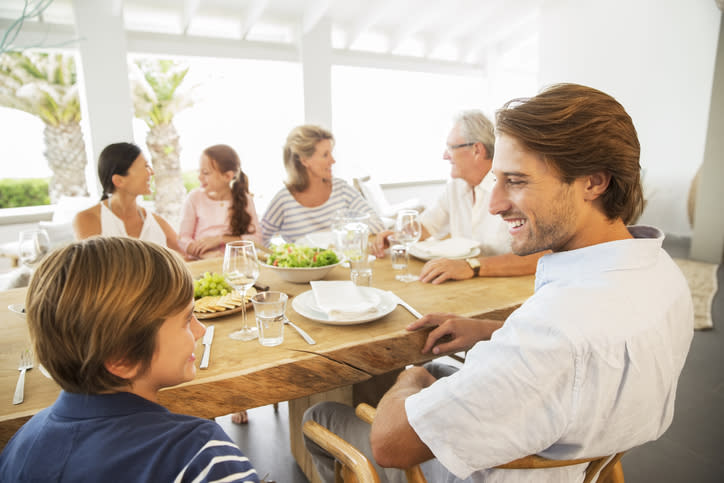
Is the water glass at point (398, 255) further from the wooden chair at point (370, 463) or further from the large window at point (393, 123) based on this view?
the large window at point (393, 123)

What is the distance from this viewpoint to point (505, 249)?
2.15 meters

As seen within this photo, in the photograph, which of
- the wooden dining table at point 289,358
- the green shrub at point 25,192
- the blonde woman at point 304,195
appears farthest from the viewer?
the green shrub at point 25,192

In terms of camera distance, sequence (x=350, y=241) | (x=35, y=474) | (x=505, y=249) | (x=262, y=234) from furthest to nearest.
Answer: (x=262, y=234) → (x=505, y=249) → (x=350, y=241) → (x=35, y=474)

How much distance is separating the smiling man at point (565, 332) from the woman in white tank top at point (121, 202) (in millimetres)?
2040

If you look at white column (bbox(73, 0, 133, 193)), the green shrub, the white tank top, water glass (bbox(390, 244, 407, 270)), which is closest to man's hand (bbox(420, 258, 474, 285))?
water glass (bbox(390, 244, 407, 270))

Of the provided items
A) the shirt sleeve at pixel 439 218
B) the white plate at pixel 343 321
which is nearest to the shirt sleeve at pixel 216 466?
the white plate at pixel 343 321

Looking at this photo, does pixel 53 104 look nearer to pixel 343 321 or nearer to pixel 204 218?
pixel 204 218

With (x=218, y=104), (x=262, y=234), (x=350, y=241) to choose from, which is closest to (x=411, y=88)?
(x=218, y=104)

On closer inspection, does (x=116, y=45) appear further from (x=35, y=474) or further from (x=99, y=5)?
(x=35, y=474)

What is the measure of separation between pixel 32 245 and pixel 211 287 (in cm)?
65

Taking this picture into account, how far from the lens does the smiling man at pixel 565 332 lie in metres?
0.69

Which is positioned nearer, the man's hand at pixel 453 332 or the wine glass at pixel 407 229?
the man's hand at pixel 453 332

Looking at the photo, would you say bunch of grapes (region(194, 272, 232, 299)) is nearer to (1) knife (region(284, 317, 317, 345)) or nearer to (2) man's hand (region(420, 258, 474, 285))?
(1) knife (region(284, 317, 317, 345))

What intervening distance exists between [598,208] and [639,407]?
1.18ft
